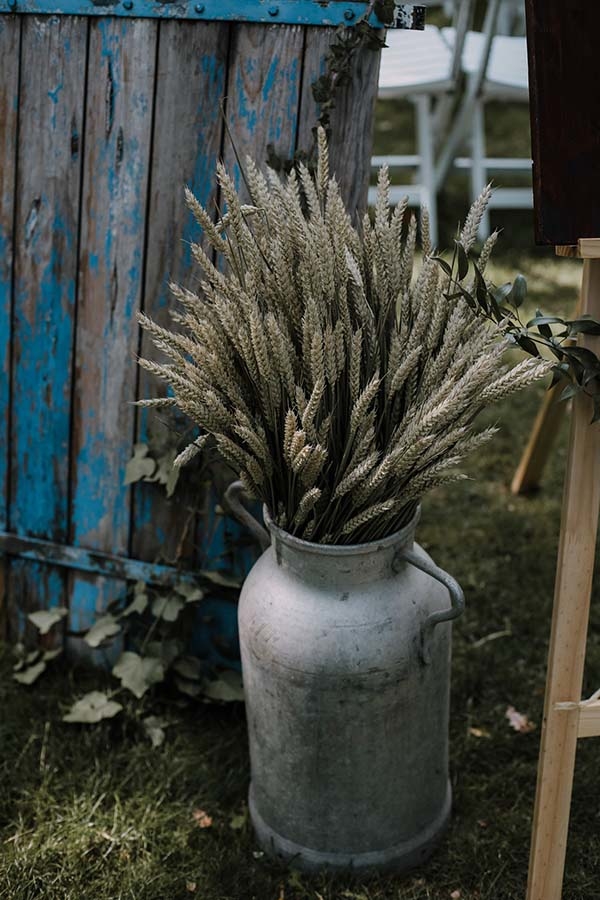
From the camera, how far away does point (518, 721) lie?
9.20 feet

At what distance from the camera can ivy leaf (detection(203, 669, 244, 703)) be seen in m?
2.69

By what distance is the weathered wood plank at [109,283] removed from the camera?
95.2 inches

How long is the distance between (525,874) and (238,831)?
644 millimetres

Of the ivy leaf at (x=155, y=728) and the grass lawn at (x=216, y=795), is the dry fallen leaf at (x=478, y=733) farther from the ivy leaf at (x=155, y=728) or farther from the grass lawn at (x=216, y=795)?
the ivy leaf at (x=155, y=728)

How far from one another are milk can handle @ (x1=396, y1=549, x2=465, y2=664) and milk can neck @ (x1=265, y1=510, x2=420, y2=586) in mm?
37

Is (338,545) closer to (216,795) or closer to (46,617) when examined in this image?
(216,795)

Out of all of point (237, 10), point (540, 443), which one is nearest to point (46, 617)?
point (237, 10)

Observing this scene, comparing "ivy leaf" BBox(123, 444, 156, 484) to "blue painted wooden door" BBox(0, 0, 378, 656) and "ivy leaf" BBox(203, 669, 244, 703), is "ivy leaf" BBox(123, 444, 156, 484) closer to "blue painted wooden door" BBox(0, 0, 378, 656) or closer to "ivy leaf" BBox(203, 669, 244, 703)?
"blue painted wooden door" BBox(0, 0, 378, 656)

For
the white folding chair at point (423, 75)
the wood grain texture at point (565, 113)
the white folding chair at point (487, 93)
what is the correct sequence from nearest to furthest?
the wood grain texture at point (565, 113)
the white folding chair at point (423, 75)
the white folding chair at point (487, 93)

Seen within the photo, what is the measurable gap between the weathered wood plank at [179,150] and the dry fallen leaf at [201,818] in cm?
79

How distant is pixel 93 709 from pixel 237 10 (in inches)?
66.2

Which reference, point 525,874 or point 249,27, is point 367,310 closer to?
point 249,27

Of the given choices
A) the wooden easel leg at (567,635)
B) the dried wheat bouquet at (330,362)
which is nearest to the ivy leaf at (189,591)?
the dried wheat bouquet at (330,362)

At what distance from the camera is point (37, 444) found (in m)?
2.76
